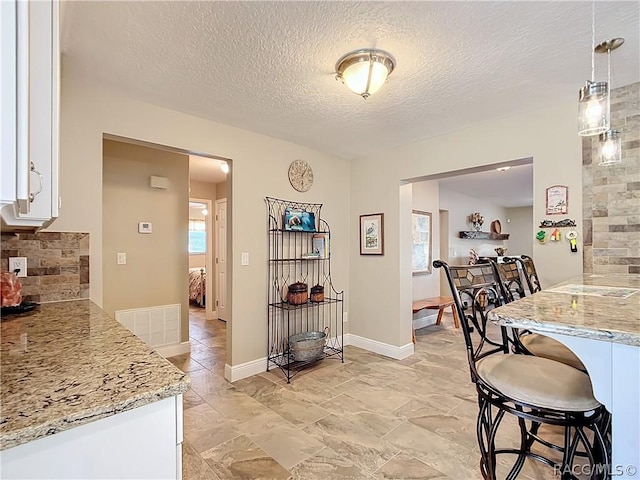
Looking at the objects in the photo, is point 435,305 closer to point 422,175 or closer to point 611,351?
point 422,175

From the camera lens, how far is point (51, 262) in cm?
197

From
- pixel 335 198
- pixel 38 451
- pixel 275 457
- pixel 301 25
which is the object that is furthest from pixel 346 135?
pixel 38 451

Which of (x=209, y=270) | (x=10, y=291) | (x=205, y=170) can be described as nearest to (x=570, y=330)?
(x=10, y=291)

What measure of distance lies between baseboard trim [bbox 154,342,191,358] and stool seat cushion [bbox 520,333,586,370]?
345 cm

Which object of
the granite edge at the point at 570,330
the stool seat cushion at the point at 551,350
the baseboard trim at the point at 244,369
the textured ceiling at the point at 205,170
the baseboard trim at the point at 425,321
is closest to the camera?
the granite edge at the point at 570,330

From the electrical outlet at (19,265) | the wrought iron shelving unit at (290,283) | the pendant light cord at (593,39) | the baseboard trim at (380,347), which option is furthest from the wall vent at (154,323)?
the pendant light cord at (593,39)

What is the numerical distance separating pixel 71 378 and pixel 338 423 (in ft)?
6.34

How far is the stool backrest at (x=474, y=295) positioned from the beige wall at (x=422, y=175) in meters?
1.21

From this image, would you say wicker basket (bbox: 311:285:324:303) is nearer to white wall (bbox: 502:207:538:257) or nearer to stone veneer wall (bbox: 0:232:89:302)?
stone veneer wall (bbox: 0:232:89:302)

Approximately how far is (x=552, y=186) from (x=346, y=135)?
1866 millimetres

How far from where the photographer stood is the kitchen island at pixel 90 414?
61 centimetres

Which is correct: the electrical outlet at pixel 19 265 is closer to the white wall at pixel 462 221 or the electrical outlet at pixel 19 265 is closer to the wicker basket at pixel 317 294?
the wicker basket at pixel 317 294

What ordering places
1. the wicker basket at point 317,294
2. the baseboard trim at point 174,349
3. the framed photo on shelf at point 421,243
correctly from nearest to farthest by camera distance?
the wicker basket at point 317,294, the baseboard trim at point 174,349, the framed photo on shelf at point 421,243

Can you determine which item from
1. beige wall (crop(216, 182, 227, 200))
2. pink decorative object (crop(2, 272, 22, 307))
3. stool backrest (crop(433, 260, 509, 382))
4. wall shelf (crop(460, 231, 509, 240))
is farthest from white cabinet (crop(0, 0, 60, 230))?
wall shelf (crop(460, 231, 509, 240))
